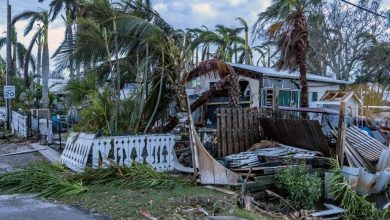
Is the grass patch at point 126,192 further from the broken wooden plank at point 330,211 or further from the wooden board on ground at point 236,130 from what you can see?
the wooden board on ground at point 236,130

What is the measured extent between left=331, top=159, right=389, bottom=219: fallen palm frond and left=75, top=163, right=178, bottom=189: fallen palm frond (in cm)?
343

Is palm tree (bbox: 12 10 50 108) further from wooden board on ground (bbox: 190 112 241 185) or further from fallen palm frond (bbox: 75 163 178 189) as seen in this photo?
wooden board on ground (bbox: 190 112 241 185)

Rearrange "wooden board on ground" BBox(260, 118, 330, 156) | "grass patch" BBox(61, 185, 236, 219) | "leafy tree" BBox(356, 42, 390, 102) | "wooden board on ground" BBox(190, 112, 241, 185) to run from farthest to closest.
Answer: "leafy tree" BBox(356, 42, 390, 102) → "wooden board on ground" BBox(260, 118, 330, 156) → "wooden board on ground" BBox(190, 112, 241, 185) → "grass patch" BBox(61, 185, 236, 219)

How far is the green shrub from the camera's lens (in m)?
7.87

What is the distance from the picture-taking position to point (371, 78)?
1544 inches

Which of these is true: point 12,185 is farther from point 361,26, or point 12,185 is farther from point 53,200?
point 361,26

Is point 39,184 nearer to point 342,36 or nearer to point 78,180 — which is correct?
point 78,180

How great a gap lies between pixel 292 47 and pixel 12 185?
30.6 feet

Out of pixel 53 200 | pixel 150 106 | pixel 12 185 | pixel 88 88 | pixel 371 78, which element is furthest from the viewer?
pixel 371 78

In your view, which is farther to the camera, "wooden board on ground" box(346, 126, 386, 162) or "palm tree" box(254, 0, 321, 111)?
"palm tree" box(254, 0, 321, 111)

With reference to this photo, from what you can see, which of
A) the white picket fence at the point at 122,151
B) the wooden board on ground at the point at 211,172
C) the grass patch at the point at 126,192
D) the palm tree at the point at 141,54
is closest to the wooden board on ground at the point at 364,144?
the palm tree at the point at 141,54

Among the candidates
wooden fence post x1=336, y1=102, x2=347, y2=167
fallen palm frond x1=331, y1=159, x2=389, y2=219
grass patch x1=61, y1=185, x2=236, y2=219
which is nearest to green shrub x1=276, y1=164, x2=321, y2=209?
fallen palm frond x1=331, y1=159, x2=389, y2=219

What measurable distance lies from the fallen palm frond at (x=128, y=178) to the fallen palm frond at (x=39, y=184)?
0.39 meters

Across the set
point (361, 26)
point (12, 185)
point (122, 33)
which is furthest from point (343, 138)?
point (361, 26)
